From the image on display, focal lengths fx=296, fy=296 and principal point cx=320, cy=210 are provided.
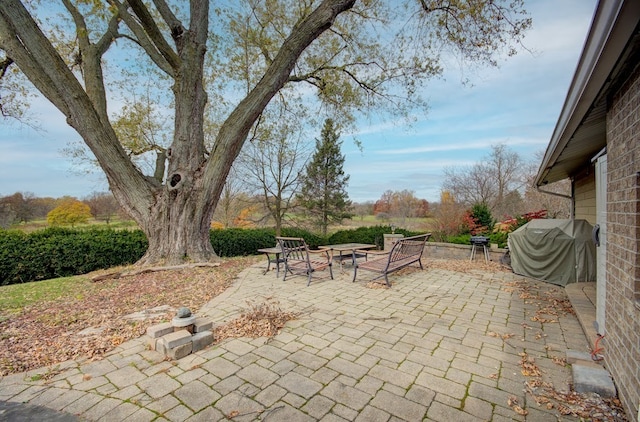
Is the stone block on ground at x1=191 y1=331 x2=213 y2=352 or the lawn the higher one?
the stone block on ground at x1=191 y1=331 x2=213 y2=352

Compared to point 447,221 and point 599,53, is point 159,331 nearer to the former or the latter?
point 599,53

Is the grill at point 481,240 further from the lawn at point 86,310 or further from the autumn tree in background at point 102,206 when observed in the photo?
the autumn tree in background at point 102,206

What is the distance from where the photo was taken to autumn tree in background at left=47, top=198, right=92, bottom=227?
45.2 feet

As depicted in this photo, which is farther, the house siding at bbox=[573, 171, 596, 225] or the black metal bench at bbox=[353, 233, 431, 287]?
the house siding at bbox=[573, 171, 596, 225]

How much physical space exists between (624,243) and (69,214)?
18.4 m

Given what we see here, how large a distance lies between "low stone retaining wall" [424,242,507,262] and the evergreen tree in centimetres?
1060

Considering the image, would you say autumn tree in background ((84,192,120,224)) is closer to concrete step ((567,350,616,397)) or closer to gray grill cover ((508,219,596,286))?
gray grill cover ((508,219,596,286))

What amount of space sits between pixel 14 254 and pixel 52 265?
774 mm

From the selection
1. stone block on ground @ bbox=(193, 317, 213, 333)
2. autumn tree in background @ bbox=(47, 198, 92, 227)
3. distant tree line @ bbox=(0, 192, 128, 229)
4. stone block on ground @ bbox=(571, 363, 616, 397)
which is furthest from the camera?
autumn tree in background @ bbox=(47, 198, 92, 227)

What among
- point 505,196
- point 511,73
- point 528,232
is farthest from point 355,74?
point 505,196

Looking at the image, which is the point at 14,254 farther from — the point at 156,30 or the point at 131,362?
the point at 131,362

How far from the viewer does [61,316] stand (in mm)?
3859

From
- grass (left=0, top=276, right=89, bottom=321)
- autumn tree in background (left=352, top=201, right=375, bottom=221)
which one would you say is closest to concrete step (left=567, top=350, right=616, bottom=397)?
grass (left=0, top=276, right=89, bottom=321)

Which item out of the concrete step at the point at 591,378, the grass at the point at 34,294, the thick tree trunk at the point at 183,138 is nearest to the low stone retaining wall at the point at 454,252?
the concrete step at the point at 591,378
